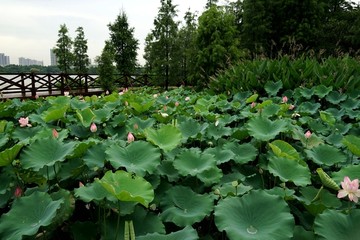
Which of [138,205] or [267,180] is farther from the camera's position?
[267,180]

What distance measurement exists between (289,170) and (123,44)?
16.6 m

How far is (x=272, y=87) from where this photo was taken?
11.8 feet

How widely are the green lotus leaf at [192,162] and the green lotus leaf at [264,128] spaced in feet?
1.34

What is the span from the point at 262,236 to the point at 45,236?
67 cm

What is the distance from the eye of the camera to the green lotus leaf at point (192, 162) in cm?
115

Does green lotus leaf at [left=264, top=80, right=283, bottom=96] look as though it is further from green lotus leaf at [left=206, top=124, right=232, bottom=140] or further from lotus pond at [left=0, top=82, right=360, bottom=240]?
green lotus leaf at [left=206, top=124, right=232, bottom=140]

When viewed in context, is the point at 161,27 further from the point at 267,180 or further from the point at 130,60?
the point at 267,180

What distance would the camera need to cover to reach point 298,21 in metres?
16.6

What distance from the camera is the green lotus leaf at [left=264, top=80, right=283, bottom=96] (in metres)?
3.53

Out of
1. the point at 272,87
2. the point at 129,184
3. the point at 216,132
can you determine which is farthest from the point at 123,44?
the point at 129,184

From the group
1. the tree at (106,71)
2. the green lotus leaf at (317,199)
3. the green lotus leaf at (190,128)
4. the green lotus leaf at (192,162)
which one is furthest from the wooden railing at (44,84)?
the green lotus leaf at (317,199)

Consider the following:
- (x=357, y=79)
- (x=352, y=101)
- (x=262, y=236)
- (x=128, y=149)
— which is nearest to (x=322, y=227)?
(x=262, y=236)

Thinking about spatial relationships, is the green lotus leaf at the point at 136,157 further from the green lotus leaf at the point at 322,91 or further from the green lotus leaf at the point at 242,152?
the green lotus leaf at the point at 322,91

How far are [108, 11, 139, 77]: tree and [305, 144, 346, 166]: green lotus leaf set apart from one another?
15813 millimetres
